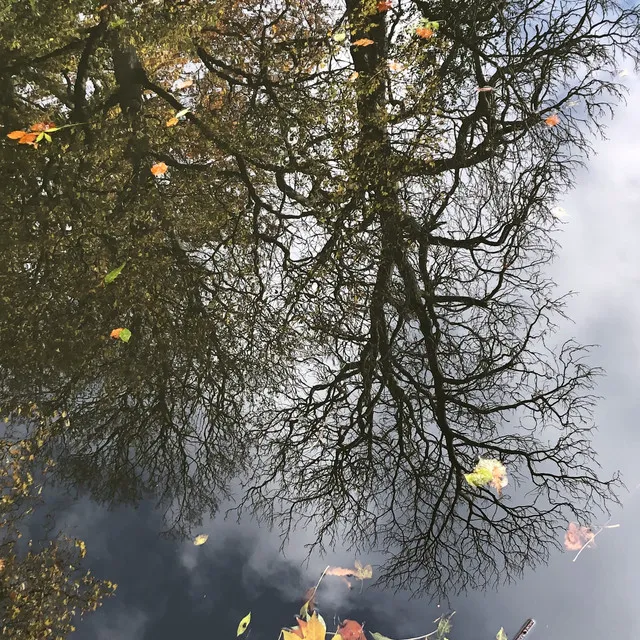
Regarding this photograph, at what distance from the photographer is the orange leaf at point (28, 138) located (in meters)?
3.37

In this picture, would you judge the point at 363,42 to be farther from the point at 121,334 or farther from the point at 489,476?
the point at 489,476

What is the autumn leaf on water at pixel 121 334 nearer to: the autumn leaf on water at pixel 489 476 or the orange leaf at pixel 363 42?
the autumn leaf on water at pixel 489 476

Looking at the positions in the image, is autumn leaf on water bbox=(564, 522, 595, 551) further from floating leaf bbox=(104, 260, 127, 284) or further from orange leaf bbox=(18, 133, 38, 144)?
orange leaf bbox=(18, 133, 38, 144)

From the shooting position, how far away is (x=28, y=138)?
3398mm

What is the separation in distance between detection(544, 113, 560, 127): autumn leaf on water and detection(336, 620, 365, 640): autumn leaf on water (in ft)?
11.1

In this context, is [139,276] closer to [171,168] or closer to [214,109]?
[171,168]

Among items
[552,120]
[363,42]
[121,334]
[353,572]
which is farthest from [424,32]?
[353,572]

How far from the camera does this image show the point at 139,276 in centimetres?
295

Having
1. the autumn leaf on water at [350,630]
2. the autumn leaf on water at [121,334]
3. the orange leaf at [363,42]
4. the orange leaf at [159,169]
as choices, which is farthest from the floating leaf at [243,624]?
the orange leaf at [363,42]

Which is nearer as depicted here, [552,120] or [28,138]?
[28,138]

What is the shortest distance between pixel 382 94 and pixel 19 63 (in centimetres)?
268

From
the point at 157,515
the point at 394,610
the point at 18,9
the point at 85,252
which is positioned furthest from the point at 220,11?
the point at 394,610

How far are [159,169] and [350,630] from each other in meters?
2.90

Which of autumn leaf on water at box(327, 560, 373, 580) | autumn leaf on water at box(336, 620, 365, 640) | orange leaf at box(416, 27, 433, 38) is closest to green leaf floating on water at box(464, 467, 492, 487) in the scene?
autumn leaf on water at box(327, 560, 373, 580)
